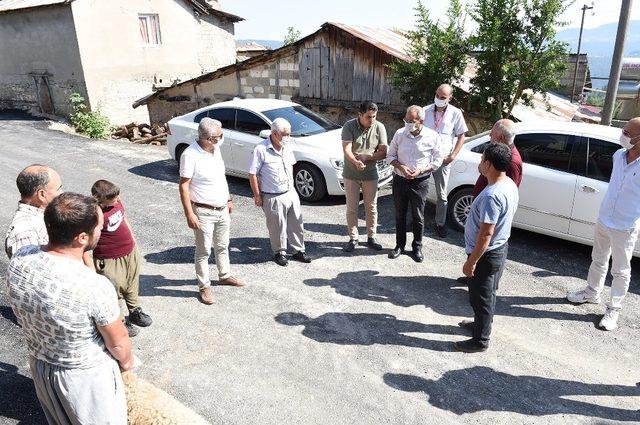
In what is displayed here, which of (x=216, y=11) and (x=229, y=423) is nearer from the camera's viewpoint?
(x=229, y=423)

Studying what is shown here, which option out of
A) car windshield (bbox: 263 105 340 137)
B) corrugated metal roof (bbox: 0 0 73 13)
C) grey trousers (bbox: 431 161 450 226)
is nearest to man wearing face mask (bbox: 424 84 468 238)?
grey trousers (bbox: 431 161 450 226)

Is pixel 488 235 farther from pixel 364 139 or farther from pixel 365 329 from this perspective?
pixel 364 139

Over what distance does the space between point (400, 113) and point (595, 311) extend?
6.82 meters

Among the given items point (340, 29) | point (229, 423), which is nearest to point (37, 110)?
point (340, 29)

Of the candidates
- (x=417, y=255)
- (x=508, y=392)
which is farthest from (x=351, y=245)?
(x=508, y=392)

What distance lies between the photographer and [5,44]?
17.4 metres

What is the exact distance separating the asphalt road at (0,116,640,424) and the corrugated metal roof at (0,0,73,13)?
1257cm

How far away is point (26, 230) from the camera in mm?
3176

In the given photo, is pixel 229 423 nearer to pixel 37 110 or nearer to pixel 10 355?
pixel 10 355

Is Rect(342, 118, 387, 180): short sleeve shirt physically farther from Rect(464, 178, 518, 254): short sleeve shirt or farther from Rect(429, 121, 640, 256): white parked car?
Rect(464, 178, 518, 254): short sleeve shirt

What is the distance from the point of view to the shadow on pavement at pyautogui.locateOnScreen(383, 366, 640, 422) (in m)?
3.52

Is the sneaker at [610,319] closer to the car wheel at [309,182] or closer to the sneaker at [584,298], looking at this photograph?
the sneaker at [584,298]

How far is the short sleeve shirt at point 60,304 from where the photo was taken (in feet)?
7.12

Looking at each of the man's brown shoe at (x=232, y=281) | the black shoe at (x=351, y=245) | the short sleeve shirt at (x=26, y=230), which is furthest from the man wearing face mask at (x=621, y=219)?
the short sleeve shirt at (x=26, y=230)
